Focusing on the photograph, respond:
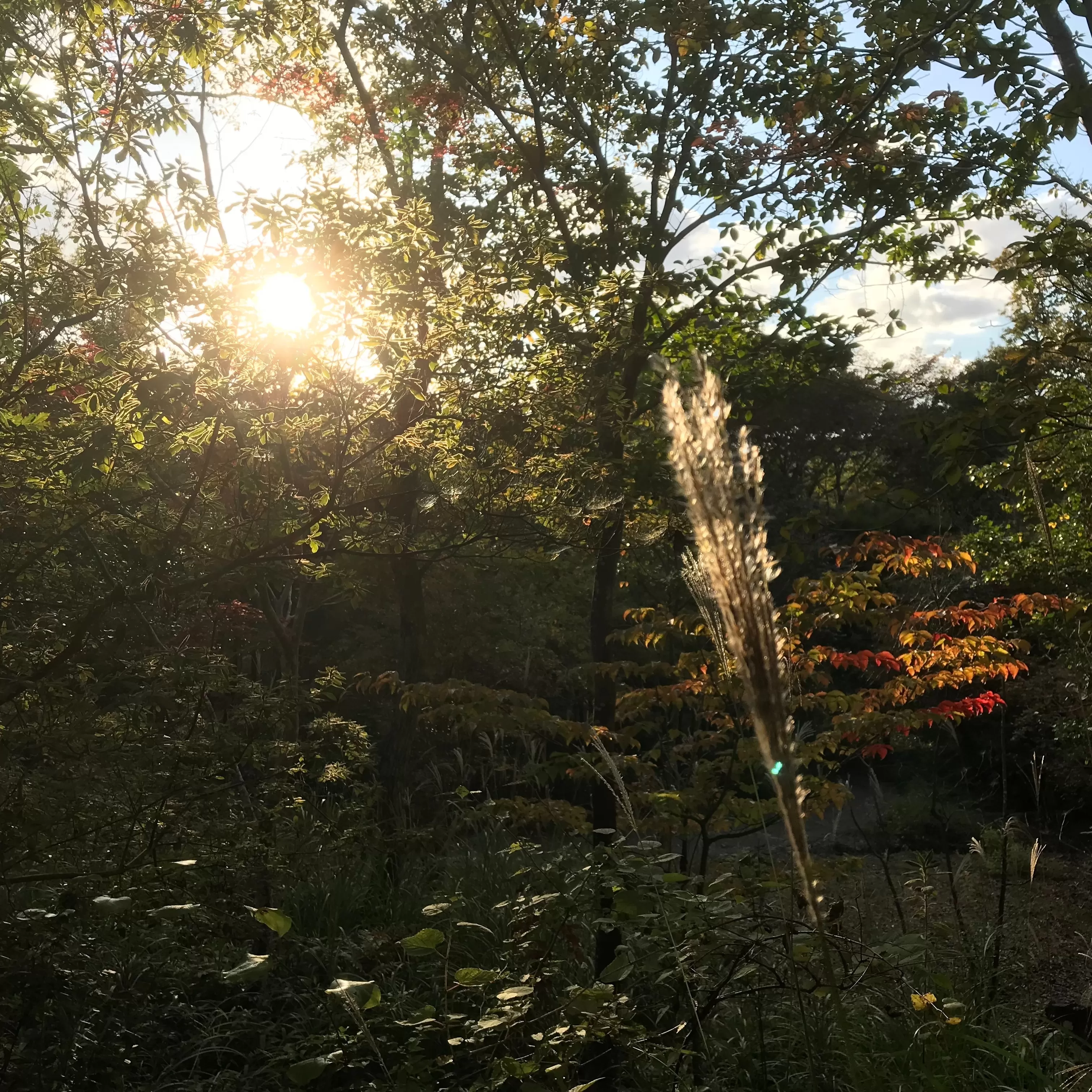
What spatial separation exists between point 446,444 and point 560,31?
10.8 feet

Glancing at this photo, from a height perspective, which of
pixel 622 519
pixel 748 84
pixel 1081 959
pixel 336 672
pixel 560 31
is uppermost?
pixel 560 31

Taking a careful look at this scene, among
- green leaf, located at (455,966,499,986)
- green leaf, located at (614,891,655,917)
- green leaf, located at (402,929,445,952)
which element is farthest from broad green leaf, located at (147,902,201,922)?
green leaf, located at (614,891,655,917)

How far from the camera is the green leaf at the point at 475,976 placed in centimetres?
216

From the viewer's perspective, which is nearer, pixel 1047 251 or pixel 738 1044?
pixel 738 1044

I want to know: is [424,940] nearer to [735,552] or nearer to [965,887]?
[735,552]

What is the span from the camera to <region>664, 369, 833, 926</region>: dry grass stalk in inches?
53.0

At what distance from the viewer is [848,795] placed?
5.14 m

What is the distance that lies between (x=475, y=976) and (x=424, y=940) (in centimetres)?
23

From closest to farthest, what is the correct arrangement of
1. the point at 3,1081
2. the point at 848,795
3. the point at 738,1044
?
the point at 3,1081, the point at 738,1044, the point at 848,795

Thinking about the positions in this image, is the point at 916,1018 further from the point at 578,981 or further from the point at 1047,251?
the point at 1047,251

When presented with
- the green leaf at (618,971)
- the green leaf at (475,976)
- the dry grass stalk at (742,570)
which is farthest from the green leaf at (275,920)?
the dry grass stalk at (742,570)

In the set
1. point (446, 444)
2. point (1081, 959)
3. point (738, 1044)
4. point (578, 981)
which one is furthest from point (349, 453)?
point (1081, 959)

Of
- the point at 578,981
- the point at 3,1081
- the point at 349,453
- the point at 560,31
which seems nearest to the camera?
the point at 3,1081

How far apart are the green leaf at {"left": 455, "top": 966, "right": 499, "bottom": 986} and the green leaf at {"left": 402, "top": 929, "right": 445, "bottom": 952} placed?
0.14 meters
